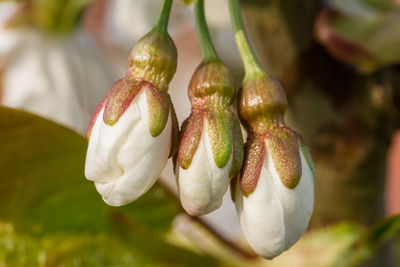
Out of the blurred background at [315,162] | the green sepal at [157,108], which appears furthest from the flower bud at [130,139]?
the blurred background at [315,162]

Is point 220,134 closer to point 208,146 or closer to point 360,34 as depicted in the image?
point 208,146

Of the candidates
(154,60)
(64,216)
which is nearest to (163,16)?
(154,60)

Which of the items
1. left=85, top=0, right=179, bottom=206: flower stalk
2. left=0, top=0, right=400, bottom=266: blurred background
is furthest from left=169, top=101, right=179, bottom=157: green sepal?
left=0, top=0, right=400, bottom=266: blurred background

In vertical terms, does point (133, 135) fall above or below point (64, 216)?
above

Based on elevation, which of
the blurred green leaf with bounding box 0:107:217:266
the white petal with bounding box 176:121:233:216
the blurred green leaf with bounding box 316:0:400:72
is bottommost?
the blurred green leaf with bounding box 0:107:217:266

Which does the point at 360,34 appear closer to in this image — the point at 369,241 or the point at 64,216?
the point at 369,241

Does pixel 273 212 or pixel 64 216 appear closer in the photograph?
pixel 273 212

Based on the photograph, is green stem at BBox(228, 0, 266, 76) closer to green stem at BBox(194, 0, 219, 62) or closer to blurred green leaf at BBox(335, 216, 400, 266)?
green stem at BBox(194, 0, 219, 62)

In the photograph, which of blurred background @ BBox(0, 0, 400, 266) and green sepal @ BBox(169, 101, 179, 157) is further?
blurred background @ BBox(0, 0, 400, 266)
